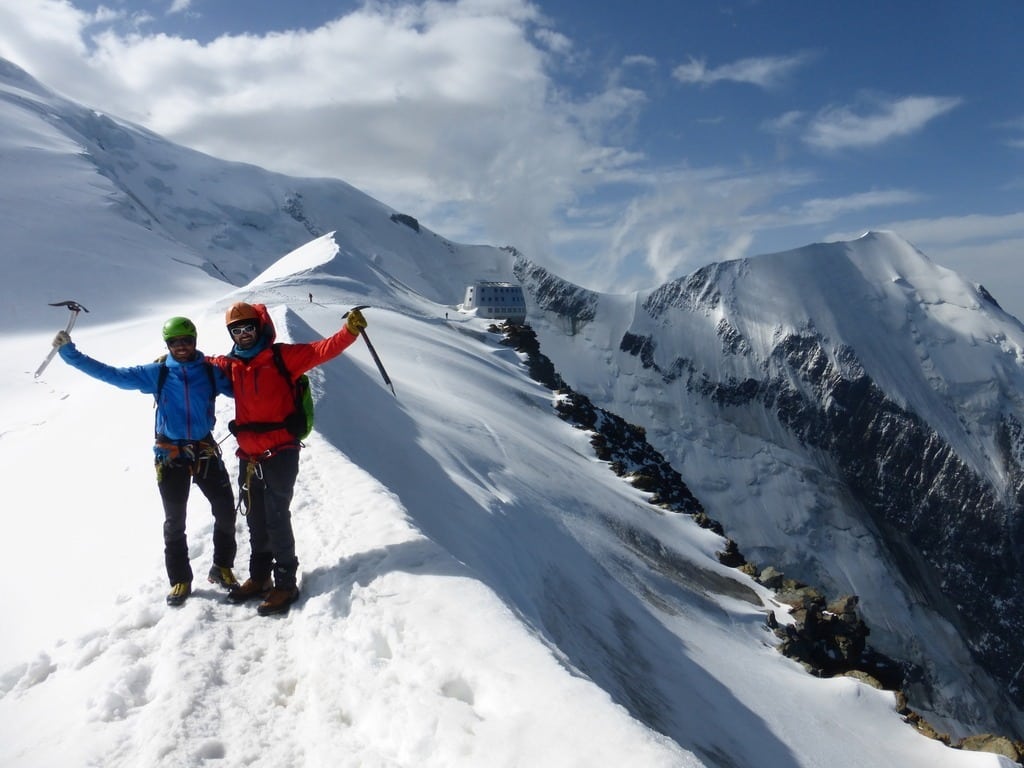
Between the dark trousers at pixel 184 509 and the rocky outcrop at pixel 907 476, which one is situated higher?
the dark trousers at pixel 184 509

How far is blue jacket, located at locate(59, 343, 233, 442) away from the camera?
6457 millimetres

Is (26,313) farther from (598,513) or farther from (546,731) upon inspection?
(546,731)

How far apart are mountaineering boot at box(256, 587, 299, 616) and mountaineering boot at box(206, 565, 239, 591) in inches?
17.6

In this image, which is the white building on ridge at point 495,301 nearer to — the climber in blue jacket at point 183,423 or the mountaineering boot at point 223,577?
the climber in blue jacket at point 183,423

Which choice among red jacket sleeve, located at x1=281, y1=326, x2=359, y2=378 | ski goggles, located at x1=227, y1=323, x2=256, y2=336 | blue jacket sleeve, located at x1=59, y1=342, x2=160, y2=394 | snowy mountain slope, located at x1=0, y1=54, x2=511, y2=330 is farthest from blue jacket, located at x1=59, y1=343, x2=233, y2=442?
snowy mountain slope, located at x1=0, y1=54, x2=511, y2=330

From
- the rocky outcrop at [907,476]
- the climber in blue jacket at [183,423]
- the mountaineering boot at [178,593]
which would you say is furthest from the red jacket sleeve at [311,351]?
the rocky outcrop at [907,476]

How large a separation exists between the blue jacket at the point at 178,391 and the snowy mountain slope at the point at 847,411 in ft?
410

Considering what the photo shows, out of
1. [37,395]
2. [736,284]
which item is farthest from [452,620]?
[736,284]

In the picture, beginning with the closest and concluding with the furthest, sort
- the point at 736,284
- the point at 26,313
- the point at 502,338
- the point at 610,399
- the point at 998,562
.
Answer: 1. the point at 26,313
2. the point at 502,338
3. the point at 998,562
4. the point at 610,399
5. the point at 736,284

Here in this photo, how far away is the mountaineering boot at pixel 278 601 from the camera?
237 inches

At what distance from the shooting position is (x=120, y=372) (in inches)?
254

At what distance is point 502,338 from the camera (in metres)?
51.8

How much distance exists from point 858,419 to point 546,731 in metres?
179

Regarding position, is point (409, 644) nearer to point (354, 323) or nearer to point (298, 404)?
point (298, 404)
